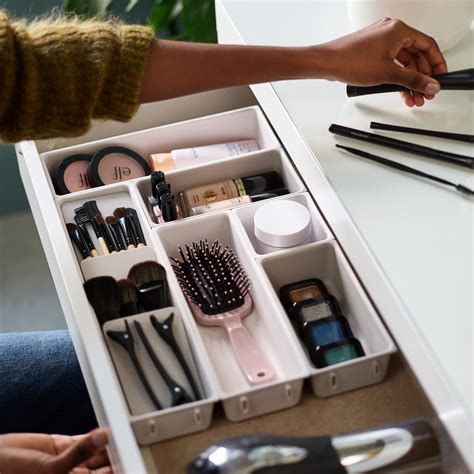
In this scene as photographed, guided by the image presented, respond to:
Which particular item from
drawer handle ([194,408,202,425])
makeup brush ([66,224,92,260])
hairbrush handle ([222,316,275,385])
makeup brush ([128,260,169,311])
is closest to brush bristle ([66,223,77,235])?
makeup brush ([66,224,92,260])

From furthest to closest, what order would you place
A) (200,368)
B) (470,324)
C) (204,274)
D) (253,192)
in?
(253,192), (204,274), (200,368), (470,324)

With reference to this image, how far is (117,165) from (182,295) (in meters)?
0.30

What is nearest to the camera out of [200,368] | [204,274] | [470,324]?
[470,324]

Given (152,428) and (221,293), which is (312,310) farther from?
(152,428)

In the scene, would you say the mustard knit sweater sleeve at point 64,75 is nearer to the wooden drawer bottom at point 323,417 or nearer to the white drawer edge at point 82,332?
the white drawer edge at point 82,332

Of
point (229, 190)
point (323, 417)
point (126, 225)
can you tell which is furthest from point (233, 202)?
point (323, 417)

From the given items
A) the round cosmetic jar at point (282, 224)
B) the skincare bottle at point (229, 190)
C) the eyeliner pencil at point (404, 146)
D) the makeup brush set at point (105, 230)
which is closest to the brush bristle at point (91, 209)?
the makeup brush set at point (105, 230)

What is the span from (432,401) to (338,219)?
25 cm

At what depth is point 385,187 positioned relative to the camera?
942 mm

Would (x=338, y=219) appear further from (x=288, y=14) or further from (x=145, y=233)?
(x=288, y=14)

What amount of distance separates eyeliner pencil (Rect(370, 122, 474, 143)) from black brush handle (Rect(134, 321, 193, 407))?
36 cm

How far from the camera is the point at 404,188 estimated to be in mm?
934

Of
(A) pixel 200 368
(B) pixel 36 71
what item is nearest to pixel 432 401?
(A) pixel 200 368

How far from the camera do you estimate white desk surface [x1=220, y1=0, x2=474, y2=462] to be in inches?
31.1
